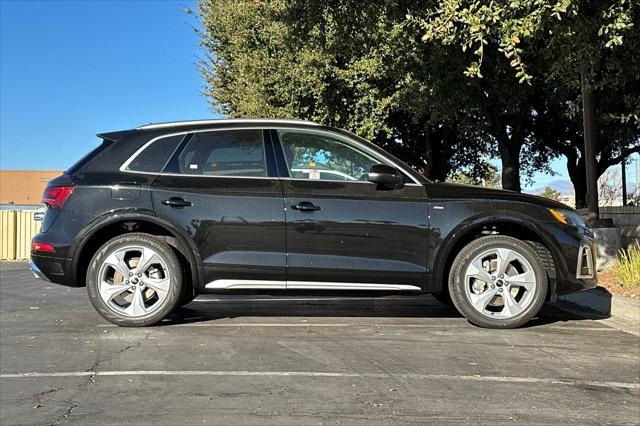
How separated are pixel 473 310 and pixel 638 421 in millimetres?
1922

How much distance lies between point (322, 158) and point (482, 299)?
1963 millimetres

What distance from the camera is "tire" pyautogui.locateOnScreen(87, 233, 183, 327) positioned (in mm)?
5270

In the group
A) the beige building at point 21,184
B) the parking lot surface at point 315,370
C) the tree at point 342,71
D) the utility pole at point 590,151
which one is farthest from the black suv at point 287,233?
the beige building at point 21,184

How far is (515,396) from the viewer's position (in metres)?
3.74

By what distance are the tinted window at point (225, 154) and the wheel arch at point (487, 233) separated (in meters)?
1.81

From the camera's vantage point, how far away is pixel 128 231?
5.47 m

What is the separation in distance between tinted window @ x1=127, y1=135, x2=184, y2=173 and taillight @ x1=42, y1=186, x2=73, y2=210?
0.60 m

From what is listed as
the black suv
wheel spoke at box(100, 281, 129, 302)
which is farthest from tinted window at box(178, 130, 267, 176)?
wheel spoke at box(100, 281, 129, 302)

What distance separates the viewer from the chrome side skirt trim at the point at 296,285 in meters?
5.19

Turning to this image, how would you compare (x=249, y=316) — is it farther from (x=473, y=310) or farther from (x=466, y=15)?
(x=466, y=15)

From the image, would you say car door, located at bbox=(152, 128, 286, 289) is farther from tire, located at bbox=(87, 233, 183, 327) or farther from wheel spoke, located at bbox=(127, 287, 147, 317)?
wheel spoke, located at bbox=(127, 287, 147, 317)

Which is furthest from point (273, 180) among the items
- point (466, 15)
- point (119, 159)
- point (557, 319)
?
point (557, 319)

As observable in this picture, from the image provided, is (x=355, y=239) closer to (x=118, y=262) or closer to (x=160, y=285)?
(x=160, y=285)

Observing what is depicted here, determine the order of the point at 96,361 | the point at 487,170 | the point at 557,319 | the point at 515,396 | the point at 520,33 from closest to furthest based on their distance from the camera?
the point at 515,396 < the point at 96,361 < the point at 520,33 < the point at 557,319 < the point at 487,170
